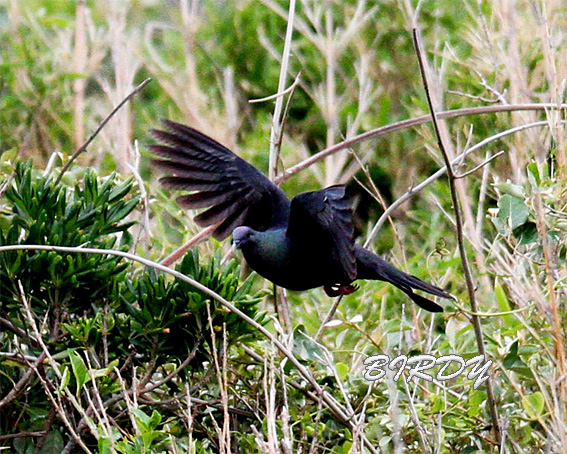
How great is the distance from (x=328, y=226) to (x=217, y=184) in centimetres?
61

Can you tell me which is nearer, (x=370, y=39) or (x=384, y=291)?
(x=384, y=291)

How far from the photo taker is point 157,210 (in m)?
3.71

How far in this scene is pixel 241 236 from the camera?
2984 mm

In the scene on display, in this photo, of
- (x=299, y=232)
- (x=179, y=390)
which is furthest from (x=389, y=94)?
(x=179, y=390)

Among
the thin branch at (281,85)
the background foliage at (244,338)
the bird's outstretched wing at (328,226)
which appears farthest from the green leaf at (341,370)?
the thin branch at (281,85)

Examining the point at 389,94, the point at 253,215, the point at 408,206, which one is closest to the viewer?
the point at 253,215

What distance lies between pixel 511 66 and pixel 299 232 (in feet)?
3.53

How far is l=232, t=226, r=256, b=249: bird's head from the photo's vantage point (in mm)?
2969

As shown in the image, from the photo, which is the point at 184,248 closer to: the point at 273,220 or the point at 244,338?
the point at 244,338

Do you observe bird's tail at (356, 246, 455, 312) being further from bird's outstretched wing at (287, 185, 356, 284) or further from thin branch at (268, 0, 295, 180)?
thin branch at (268, 0, 295, 180)

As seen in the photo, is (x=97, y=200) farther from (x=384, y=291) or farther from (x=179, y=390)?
(x=384, y=291)

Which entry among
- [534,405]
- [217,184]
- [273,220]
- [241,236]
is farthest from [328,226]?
[534,405]

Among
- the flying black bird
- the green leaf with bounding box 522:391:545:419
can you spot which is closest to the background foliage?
the green leaf with bounding box 522:391:545:419

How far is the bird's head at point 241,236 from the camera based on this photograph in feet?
9.74
